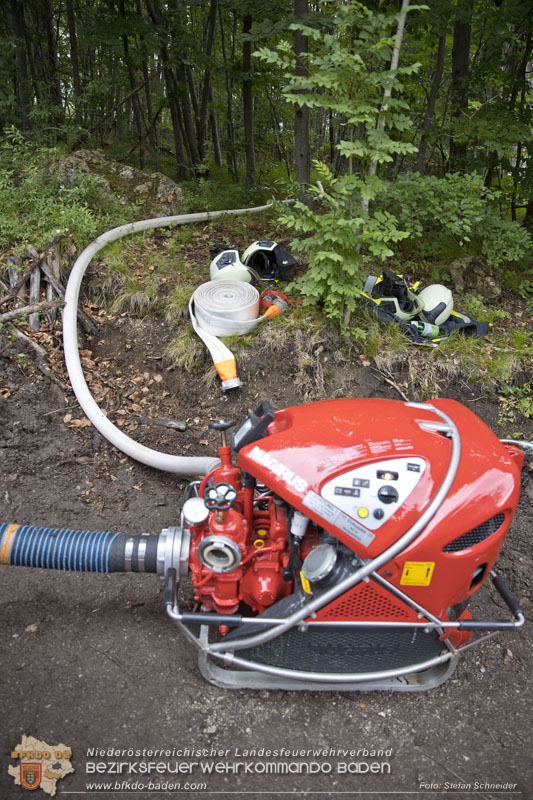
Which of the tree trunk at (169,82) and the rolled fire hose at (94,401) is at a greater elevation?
the tree trunk at (169,82)

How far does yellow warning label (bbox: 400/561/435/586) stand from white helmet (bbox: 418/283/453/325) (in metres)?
2.90

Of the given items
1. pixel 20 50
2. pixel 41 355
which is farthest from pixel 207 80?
pixel 41 355

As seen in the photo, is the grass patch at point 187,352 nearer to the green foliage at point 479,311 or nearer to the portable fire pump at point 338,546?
the portable fire pump at point 338,546

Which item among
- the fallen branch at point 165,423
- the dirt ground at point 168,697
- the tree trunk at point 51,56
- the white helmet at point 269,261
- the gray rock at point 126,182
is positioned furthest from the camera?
the tree trunk at point 51,56

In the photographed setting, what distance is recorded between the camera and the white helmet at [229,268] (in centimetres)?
500

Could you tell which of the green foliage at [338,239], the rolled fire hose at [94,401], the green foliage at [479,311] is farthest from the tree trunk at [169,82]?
the green foliage at [479,311]

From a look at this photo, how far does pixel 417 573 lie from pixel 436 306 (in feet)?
9.90

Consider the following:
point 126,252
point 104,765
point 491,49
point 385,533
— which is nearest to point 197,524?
point 385,533

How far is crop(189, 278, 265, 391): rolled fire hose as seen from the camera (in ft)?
14.8

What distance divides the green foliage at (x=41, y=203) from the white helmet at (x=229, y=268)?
1333 mm

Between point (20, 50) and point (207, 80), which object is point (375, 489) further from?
point (207, 80)

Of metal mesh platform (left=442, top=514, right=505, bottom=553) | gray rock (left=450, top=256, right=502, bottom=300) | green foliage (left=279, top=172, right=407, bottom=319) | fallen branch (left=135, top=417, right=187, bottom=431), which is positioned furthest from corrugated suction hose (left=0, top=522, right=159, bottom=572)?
gray rock (left=450, top=256, right=502, bottom=300)

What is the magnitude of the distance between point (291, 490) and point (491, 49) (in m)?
5.23

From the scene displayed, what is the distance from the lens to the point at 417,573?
2348 millimetres
